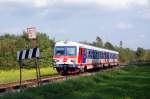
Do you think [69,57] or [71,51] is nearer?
[69,57]

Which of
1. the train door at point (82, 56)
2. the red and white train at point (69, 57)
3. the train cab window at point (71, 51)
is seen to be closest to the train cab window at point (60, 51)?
the red and white train at point (69, 57)

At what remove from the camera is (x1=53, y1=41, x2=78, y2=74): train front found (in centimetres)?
3881

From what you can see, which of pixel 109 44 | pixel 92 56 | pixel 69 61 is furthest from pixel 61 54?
pixel 109 44

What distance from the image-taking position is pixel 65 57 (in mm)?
39125

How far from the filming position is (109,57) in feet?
206

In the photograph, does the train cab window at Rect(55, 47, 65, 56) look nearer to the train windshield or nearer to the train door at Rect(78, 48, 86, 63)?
the train windshield

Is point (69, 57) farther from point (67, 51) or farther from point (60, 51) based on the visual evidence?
point (60, 51)

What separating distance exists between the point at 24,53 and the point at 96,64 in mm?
28343

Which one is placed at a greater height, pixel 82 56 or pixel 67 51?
pixel 67 51

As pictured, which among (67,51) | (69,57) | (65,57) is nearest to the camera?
(65,57)

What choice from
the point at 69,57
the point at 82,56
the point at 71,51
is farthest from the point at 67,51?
the point at 82,56

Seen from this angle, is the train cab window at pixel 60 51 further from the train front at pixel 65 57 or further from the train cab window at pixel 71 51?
the train cab window at pixel 71 51

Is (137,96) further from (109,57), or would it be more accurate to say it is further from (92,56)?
(109,57)

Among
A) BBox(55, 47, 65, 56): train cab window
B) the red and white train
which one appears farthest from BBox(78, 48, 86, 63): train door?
BBox(55, 47, 65, 56): train cab window
